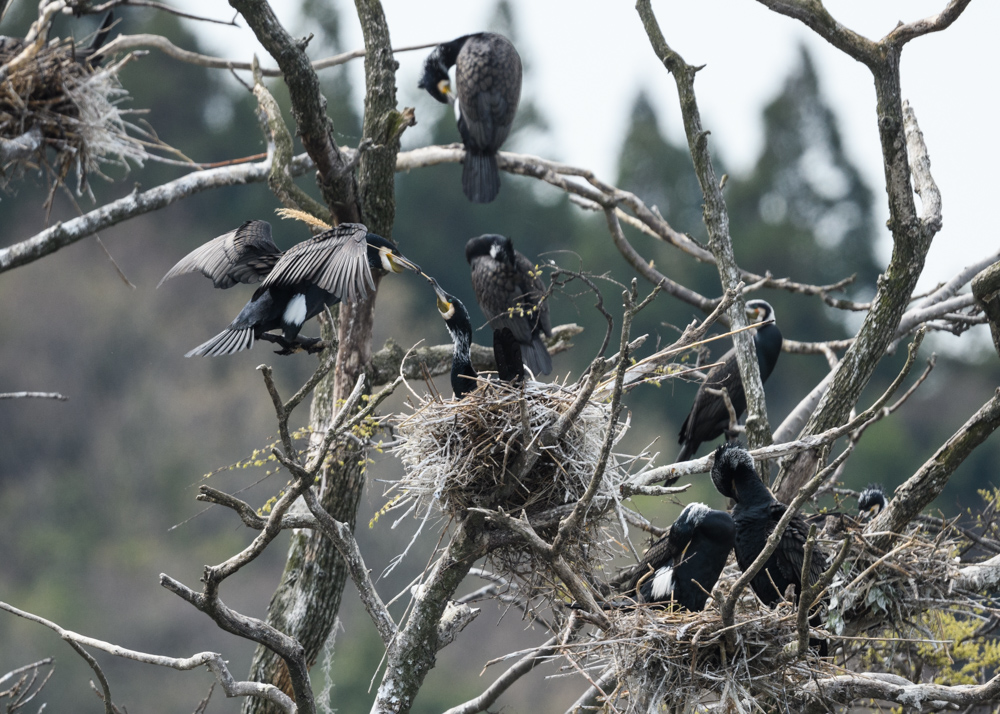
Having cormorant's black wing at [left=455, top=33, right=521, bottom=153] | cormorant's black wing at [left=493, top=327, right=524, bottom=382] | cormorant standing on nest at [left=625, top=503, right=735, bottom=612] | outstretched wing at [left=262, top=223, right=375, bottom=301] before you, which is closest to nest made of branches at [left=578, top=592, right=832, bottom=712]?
cormorant standing on nest at [left=625, top=503, right=735, bottom=612]

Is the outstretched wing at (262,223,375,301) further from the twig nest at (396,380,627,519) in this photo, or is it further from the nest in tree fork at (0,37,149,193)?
the nest in tree fork at (0,37,149,193)

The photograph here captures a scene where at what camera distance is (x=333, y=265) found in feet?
12.0

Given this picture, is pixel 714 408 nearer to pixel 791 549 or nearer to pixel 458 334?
pixel 791 549

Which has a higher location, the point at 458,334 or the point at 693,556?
the point at 458,334

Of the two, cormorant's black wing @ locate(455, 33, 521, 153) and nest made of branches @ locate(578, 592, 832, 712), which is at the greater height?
cormorant's black wing @ locate(455, 33, 521, 153)

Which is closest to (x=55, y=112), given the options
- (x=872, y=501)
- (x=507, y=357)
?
(x=507, y=357)

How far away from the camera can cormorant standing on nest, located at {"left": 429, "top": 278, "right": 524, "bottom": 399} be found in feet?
12.2

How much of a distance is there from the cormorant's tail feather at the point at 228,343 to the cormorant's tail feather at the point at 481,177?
2928mm

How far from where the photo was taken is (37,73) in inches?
203

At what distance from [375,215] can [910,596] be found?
3.25 metres

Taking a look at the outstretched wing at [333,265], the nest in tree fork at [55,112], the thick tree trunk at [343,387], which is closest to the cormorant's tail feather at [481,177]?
the thick tree trunk at [343,387]

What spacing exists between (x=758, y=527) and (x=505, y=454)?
1128 mm

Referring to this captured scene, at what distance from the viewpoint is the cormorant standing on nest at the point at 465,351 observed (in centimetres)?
371

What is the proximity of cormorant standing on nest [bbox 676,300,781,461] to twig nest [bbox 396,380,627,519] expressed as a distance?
90.3 inches
